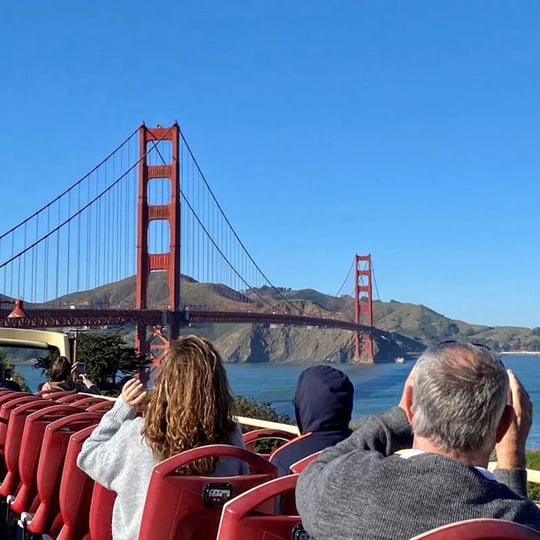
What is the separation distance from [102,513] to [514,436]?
4.93 feet

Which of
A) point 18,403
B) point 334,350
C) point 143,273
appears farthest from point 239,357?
point 18,403

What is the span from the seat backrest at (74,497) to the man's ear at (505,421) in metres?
1.86

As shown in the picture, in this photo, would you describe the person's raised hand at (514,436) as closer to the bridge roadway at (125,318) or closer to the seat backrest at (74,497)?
the seat backrest at (74,497)

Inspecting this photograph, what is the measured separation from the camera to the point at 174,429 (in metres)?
2.24

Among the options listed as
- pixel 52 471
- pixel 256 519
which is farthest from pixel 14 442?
pixel 256 519

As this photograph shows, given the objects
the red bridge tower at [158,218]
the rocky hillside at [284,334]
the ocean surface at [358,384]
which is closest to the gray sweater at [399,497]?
the ocean surface at [358,384]

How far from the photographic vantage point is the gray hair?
1.46 meters

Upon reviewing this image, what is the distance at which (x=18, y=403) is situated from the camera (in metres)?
4.41

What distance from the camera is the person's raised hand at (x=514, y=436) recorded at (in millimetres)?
1579

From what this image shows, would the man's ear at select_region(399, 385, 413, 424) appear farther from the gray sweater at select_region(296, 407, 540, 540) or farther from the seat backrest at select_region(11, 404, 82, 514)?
the seat backrest at select_region(11, 404, 82, 514)

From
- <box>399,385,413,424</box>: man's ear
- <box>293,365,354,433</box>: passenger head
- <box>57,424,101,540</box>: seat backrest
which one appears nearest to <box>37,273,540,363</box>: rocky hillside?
<box>57,424,101,540</box>: seat backrest

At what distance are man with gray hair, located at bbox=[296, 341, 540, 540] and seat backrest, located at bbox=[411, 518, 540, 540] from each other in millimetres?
131

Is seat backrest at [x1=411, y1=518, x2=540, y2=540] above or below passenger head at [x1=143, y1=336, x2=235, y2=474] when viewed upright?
below

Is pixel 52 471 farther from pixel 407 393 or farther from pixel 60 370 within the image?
pixel 60 370
